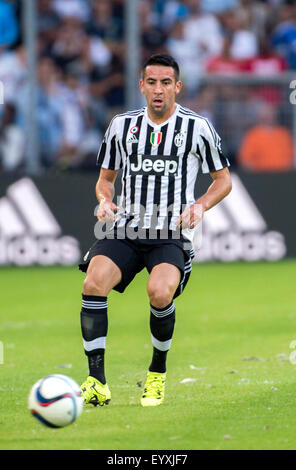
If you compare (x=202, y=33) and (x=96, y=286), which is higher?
(x=202, y=33)

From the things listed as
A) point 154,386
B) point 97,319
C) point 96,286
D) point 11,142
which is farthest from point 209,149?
point 11,142

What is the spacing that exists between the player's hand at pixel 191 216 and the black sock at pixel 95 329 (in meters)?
0.70

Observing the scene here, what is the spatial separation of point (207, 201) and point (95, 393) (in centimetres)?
144

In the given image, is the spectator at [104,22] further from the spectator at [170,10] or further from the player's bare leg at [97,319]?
the player's bare leg at [97,319]

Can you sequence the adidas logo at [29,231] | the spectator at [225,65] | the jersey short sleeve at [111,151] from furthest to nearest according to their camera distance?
the spectator at [225,65]
the adidas logo at [29,231]
the jersey short sleeve at [111,151]

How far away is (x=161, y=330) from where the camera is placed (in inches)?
261

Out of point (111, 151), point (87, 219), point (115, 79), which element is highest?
point (111, 151)

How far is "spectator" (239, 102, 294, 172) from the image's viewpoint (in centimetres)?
1566

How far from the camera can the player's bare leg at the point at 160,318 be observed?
6.43 metres

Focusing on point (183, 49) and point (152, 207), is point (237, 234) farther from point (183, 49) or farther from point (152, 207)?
point (152, 207)

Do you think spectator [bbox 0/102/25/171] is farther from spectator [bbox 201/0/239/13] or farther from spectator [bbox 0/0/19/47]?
spectator [bbox 201/0/239/13]

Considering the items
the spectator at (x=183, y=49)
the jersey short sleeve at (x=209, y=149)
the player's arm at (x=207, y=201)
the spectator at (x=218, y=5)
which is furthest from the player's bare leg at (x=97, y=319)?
the spectator at (x=218, y=5)

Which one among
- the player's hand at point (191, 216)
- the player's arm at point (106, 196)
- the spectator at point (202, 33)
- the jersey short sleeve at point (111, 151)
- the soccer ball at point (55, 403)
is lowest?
the soccer ball at point (55, 403)

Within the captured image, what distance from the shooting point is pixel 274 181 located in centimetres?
1583
